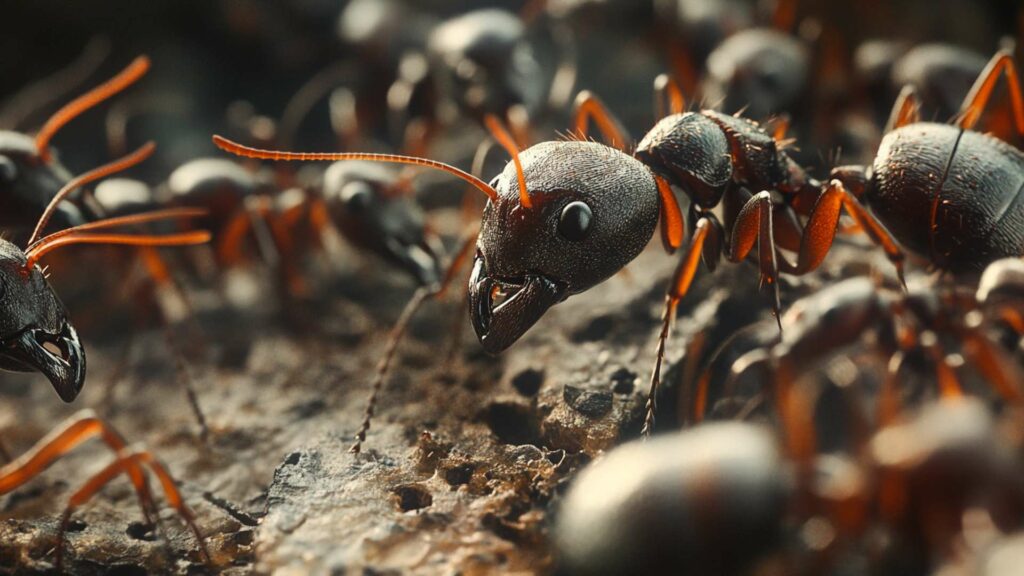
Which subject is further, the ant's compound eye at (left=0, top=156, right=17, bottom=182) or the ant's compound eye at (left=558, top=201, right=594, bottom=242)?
the ant's compound eye at (left=0, top=156, right=17, bottom=182)

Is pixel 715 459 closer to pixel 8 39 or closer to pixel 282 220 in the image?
pixel 282 220

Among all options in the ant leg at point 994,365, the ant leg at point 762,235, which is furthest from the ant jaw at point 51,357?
the ant leg at point 994,365

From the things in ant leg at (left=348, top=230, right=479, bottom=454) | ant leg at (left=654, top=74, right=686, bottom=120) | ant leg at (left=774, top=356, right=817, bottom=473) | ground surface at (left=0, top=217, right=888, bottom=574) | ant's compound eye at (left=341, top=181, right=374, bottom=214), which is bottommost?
ground surface at (left=0, top=217, right=888, bottom=574)

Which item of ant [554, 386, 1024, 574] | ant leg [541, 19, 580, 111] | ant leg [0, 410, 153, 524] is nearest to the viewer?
ant [554, 386, 1024, 574]

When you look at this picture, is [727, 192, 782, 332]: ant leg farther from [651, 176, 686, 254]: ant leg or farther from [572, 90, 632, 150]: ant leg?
[572, 90, 632, 150]: ant leg

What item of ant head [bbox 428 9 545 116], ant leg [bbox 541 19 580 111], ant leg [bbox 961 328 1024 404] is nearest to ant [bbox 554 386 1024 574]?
ant leg [bbox 961 328 1024 404]

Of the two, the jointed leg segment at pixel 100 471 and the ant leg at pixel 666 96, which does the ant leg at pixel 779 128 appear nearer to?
the ant leg at pixel 666 96
